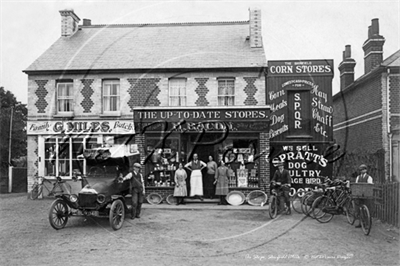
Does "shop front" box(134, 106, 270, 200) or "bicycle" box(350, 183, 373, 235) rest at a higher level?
"shop front" box(134, 106, 270, 200)

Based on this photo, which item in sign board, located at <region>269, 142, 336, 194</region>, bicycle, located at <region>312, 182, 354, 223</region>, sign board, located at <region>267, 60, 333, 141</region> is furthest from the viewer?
sign board, located at <region>267, 60, 333, 141</region>

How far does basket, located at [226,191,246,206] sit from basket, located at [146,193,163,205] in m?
2.74

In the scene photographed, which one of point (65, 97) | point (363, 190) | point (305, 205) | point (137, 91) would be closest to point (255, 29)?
point (137, 91)

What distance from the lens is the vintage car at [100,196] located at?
10.8 meters

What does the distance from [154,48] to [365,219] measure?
13.3 meters

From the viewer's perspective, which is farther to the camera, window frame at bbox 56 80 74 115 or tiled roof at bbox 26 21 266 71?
window frame at bbox 56 80 74 115

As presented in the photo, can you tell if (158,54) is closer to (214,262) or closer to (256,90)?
(256,90)

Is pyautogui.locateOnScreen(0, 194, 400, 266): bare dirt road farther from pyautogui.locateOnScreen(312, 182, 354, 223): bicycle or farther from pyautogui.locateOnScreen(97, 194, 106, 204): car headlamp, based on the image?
pyautogui.locateOnScreen(97, 194, 106, 204): car headlamp

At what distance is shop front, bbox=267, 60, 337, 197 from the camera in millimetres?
18609

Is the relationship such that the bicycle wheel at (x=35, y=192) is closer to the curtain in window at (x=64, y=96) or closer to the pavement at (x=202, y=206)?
the curtain in window at (x=64, y=96)

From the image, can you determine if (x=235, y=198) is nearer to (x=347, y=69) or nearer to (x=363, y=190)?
(x=363, y=190)

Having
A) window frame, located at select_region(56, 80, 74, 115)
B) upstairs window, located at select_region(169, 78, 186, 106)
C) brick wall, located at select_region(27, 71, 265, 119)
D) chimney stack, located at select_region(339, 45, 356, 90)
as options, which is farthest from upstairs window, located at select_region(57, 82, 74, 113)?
chimney stack, located at select_region(339, 45, 356, 90)

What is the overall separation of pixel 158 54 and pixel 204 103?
3.41 m

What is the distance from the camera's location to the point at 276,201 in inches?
511
